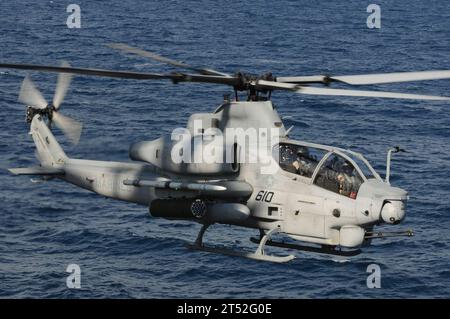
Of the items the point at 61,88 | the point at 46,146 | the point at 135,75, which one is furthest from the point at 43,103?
the point at 135,75

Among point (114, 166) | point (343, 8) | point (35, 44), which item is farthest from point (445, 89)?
point (343, 8)

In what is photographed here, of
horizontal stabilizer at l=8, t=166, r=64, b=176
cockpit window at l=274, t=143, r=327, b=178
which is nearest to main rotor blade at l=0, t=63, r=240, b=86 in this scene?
cockpit window at l=274, t=143, r=327, b=178

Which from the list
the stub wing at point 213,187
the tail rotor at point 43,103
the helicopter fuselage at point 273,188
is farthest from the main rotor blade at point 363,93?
the tail rotor at point 43,103

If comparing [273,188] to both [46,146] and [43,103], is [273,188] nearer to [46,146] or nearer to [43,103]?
[46,146]

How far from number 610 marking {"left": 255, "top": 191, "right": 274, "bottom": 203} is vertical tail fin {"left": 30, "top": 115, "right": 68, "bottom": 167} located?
10924 mm

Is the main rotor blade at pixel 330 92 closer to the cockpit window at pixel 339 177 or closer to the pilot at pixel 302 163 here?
the pilot at pixel 302 163

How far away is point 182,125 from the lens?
8869cm

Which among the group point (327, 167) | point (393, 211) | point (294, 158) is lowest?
point (393, 211)

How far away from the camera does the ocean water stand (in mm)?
61562

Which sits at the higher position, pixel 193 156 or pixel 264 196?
pixel 193 156

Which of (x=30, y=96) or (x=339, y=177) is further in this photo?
(x=30, y=96)

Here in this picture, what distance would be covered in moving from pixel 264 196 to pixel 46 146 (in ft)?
42.0

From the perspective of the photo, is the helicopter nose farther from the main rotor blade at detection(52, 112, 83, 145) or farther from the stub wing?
the main rotor blade at detection(52, 112, 83, 145)

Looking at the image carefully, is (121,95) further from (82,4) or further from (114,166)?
(82,4)
